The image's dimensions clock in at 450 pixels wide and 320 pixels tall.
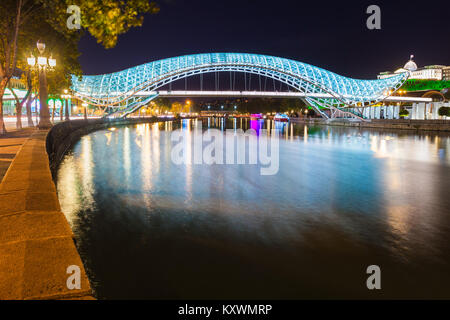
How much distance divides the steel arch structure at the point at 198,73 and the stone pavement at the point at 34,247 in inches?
3033

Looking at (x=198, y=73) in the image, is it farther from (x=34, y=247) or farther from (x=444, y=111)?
(x=34, y=247)

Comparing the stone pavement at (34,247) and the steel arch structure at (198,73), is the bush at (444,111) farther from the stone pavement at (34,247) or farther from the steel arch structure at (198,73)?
the stone pavement at (34,247)

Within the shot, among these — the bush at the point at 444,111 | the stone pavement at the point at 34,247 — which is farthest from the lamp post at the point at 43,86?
the bush at the point at 444,111

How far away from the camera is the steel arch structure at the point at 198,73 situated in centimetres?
8131

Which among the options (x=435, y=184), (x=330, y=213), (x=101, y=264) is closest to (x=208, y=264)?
(x=101, y=264)

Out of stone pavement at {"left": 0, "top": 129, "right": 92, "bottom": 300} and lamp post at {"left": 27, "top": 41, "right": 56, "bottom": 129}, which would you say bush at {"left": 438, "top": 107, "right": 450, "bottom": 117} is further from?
stone pavement at {"left": 0, "top": 129, "right": 92, "bottom": 300}

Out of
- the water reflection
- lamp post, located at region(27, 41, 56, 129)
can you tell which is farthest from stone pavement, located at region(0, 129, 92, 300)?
lamp post, located at region(27, 41, 56, 129)

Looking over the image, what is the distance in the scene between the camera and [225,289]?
14.8 ft

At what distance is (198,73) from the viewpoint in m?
80.1

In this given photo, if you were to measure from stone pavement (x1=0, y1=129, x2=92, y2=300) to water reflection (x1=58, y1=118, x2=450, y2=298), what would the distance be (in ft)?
3.86

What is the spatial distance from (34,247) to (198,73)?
79.6m

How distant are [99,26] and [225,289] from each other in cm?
726

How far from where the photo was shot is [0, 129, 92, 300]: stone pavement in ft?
8.04

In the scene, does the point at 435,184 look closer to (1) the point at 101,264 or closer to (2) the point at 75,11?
(1) the point at 101,264
